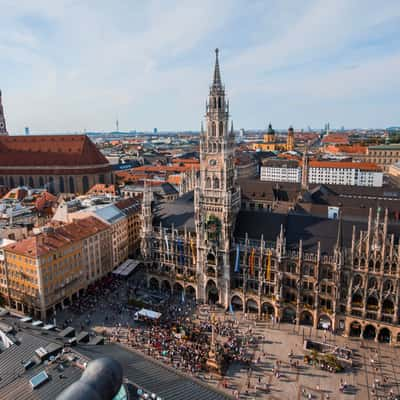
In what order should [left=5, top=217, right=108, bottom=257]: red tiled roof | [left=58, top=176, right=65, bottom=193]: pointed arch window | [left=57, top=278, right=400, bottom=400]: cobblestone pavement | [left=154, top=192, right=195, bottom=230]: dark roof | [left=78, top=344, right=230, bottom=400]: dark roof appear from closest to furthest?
[left=78, top=344, right=230, bottom=400]: dark roof < [left=57, top=278, right=400, bottom=400]: cobblestone pavement < [left=5, top=217, right=108, bottom=257]: red tiled roof < [left=154, top=192, right=195, bottom=230]: dark roof < [left=58, top=176, right=65, bottom=193]: pointed arch window

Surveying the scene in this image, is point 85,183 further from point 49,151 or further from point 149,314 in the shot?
point 149,314

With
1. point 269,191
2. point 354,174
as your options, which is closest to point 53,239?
point 269,191

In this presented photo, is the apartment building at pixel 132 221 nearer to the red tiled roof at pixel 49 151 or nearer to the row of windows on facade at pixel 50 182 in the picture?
the row of windows on facade at pixel 50 182

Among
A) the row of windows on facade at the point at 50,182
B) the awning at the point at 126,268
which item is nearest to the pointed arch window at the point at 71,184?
the row of windows on facade at the point at 50,182

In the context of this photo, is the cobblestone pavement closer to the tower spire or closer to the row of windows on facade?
the tower spire

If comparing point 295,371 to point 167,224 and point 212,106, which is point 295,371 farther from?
point 212,106

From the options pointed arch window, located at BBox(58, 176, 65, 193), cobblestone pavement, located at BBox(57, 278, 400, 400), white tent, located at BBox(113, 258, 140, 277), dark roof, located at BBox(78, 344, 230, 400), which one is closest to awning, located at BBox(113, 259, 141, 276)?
white tent, located at BBox(113, 258, 140, 277)

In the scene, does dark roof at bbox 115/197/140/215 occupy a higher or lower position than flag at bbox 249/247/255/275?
higher
